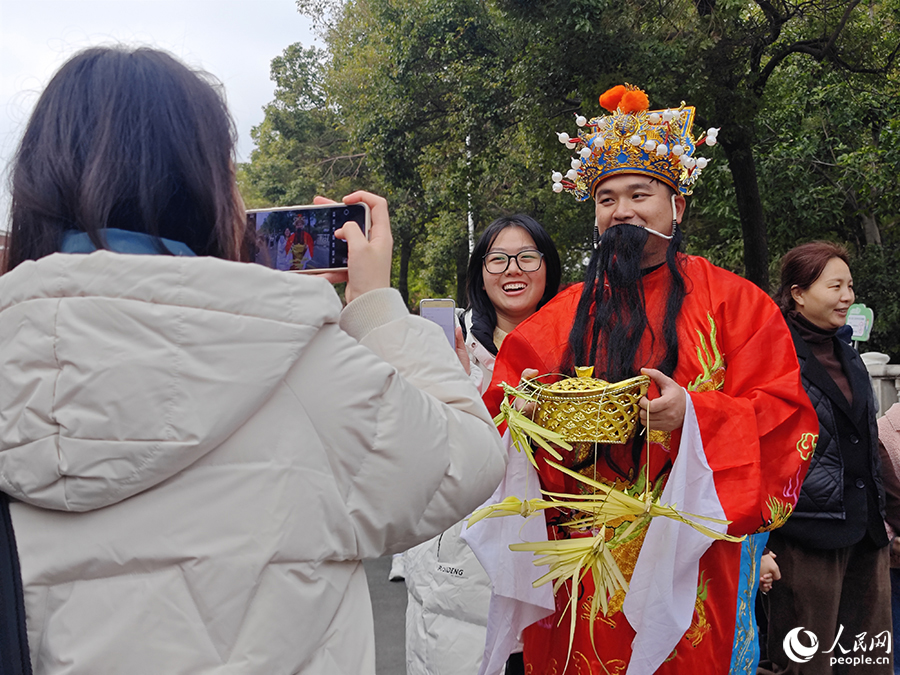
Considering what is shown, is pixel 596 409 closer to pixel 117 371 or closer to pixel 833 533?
pixel 117 371

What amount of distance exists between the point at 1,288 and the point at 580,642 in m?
1.77

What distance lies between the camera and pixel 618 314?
2.47 metres

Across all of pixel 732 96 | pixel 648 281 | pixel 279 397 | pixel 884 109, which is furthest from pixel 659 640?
pixel 884 109

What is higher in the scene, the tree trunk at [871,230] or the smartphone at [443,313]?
the tree trunk at [871,230]

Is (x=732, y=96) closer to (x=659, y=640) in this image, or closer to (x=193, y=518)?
(x=659, y=640)

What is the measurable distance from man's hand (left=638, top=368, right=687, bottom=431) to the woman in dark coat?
1.51 metres

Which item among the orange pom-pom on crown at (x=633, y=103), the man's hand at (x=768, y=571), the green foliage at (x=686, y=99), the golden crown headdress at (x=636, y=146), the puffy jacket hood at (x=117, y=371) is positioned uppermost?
the green foliage at (x=686, y=99)

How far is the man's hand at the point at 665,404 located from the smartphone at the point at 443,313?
0.84 m

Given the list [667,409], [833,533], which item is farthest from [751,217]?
[667,409]

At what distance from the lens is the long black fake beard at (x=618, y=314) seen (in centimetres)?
234

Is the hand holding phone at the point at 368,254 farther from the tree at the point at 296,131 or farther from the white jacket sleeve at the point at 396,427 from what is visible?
the tree at the point at 296,131

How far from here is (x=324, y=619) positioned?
43.5 inches
